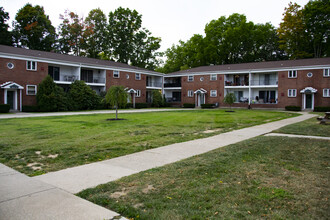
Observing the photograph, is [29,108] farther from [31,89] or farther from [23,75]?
[23,75]

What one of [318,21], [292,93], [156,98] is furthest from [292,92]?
[156,98]

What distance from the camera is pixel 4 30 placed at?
154ft

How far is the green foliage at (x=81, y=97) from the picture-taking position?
105 ft

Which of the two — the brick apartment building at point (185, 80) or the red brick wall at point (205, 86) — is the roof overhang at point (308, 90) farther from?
the red brick wall at point (205, 86)

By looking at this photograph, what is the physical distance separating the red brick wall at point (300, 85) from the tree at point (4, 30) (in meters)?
46.6

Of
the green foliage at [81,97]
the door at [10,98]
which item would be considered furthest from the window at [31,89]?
the green foliage at [81,97]

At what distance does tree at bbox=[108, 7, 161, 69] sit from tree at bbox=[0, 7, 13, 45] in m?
19.3

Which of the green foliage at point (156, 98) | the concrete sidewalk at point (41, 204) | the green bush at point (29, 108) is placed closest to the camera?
the concrete sidewalk at point (41, 204)

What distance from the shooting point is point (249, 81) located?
4003cm

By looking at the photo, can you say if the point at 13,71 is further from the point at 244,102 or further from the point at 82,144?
the point at 244,102

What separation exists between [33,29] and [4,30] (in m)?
4.82

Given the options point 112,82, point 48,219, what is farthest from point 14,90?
point 48,219

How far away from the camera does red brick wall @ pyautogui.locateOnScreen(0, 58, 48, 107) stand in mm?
28203

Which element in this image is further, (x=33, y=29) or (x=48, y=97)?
(x=33, y=29)
